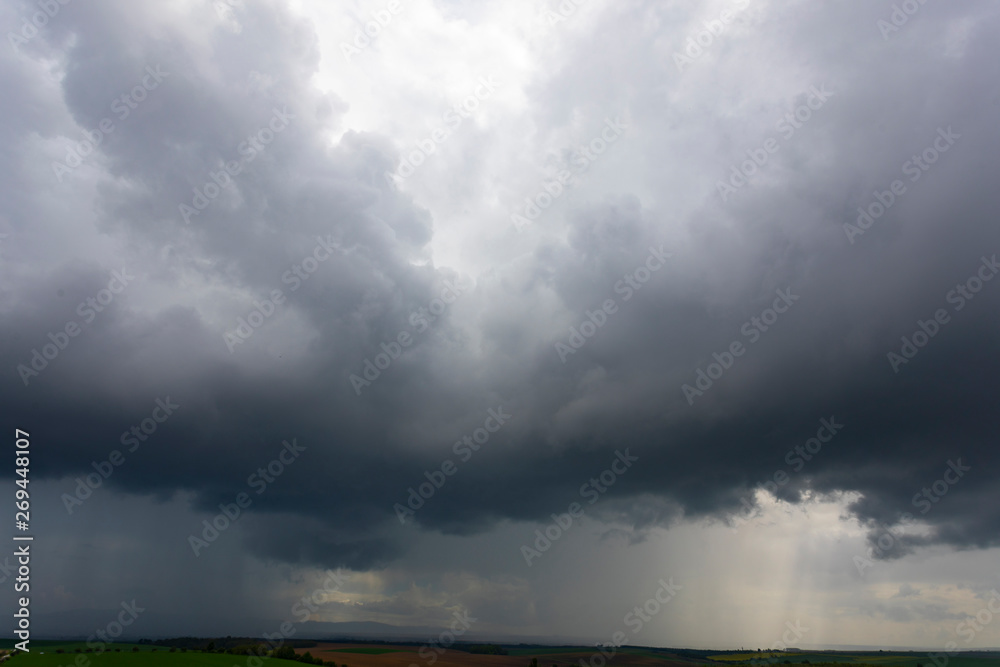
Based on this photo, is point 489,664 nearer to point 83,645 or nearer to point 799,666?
point 83,645

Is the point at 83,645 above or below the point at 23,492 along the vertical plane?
below

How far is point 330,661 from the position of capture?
139 meters

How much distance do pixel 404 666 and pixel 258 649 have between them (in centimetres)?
3457

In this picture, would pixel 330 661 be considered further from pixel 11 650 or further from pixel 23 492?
pixel 23 492

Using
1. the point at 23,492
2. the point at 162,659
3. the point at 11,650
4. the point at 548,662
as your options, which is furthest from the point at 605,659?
the point at 23,492

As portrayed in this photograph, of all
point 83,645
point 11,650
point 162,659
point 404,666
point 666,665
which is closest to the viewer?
point 11,650

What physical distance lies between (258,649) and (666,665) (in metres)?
127

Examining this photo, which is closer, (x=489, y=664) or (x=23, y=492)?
(x=23, y=492)

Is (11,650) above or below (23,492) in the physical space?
below

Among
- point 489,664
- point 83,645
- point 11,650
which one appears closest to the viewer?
point 11,650

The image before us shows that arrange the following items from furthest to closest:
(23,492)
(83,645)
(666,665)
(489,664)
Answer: (666,665)
(489,664)
(83,645)
(23,492)

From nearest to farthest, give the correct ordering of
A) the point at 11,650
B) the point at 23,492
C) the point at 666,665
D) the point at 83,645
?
the point at 23,492 → the point at 11,650 → the point at 83,645 → the point at 666,665

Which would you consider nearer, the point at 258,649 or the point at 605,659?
the point at 258,649

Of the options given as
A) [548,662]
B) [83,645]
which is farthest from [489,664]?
[83,645]
